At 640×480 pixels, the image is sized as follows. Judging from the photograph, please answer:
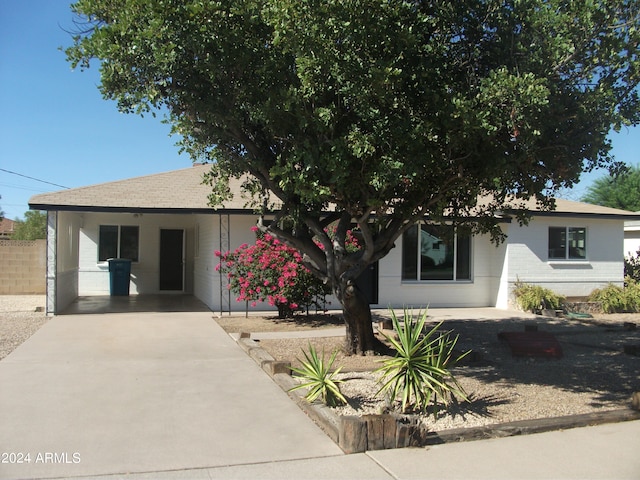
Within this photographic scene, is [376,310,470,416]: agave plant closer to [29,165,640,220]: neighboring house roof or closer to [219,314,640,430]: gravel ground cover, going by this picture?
[219,314,640,430]: gravel ground cover

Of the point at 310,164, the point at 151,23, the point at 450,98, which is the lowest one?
the point at 310,164

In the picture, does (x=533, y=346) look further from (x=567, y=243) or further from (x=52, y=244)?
(x=52, y=244)

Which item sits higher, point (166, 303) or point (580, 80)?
point (580, 80)

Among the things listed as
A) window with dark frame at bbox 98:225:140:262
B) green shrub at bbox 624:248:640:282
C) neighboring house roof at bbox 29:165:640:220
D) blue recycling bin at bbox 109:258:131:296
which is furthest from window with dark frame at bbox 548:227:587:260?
window with dark frame at bbox 98:225:140:262

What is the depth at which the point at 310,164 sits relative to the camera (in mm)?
6742

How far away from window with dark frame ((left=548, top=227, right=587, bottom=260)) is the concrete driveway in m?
11.3

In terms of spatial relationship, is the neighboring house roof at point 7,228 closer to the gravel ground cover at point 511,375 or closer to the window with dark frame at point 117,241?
the window with dark frame at point 117,241

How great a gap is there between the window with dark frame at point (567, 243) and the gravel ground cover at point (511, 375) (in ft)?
13.9

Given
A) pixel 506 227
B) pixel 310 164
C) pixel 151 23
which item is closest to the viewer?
pixel 151 23

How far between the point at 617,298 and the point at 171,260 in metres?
14.2

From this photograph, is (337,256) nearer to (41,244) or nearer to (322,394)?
(322,394)

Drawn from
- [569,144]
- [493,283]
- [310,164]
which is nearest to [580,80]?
[569,144]

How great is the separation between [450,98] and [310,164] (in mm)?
1833

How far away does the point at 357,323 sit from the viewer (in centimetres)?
900
